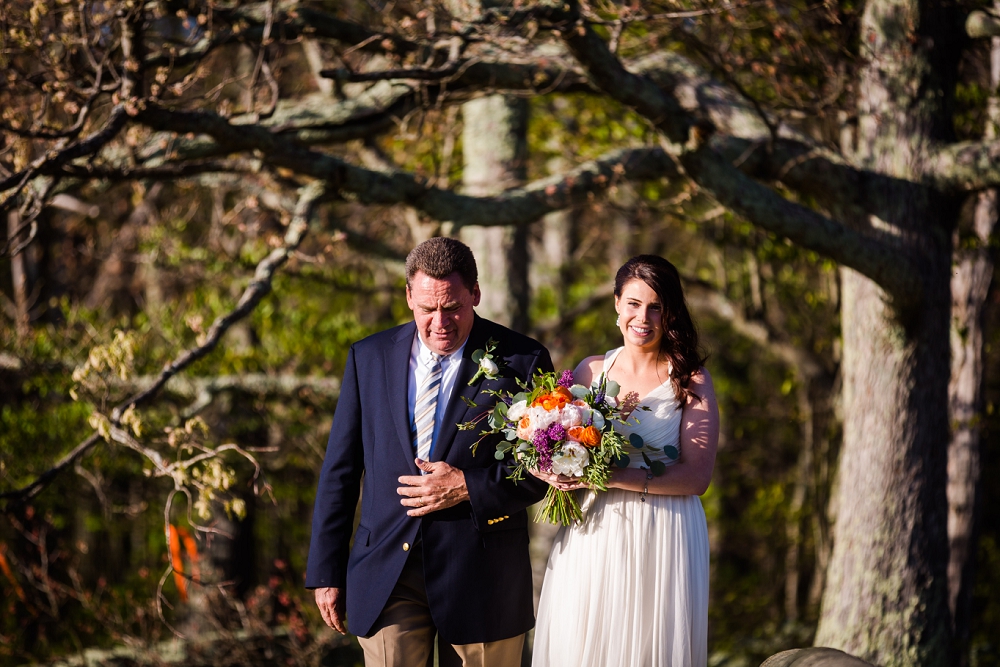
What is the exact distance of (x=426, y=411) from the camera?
3.34 m

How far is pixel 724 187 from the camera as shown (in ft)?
15.1

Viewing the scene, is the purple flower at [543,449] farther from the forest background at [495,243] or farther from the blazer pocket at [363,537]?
the forest background at [495,243]

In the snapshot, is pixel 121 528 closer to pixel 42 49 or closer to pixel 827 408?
pixel 42 49

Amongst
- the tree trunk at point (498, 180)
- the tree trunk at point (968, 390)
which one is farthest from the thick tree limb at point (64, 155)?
the tree trunk at point (968, 390)

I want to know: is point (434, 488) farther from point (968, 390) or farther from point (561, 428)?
point (968, 390)

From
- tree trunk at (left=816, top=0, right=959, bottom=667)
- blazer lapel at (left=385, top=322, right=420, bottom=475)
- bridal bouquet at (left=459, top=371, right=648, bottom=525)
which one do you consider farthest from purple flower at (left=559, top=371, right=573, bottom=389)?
tree trunk at (left=816, top=0, right=959, bottom=667)

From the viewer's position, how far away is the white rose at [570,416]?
3039mm

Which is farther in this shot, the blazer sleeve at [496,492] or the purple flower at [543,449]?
the blazer sleeve at [496,492]

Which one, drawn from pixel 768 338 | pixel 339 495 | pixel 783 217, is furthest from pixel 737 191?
pixel 768 338

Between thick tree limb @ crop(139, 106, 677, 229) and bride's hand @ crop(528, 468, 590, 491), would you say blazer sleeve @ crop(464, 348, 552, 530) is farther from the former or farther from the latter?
thick tree limb @ crop(139, 106, 677, 229)

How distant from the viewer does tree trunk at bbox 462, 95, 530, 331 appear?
6980 millimetres

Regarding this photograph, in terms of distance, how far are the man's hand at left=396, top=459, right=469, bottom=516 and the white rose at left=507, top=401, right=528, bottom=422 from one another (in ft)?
0.93

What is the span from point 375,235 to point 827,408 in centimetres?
515

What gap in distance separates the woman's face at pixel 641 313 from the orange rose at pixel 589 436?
0.49 meters
